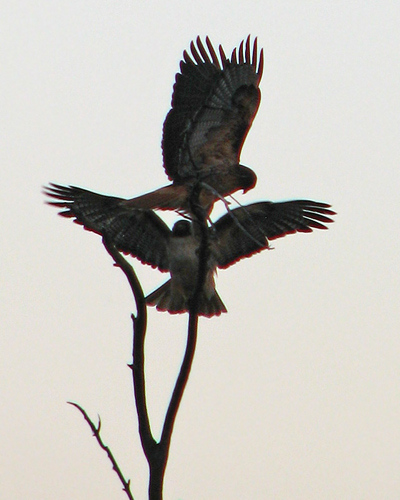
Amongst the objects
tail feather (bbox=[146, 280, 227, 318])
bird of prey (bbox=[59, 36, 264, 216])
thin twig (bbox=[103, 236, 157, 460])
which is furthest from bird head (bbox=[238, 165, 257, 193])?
thin twig (bbox=[103, 236, 157, 460])

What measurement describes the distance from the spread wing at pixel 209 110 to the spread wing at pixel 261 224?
0.63 metres

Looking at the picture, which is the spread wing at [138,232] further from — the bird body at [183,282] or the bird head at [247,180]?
the bird head at [247,180]

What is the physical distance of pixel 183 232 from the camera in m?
6.21

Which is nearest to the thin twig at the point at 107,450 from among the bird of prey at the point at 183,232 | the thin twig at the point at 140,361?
the thin twig at the point at 140,361

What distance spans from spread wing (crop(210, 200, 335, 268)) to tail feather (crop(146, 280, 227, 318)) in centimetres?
35

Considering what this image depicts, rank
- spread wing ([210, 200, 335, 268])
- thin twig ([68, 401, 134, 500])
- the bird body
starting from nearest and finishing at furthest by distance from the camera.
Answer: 1. thin twig ([68, 401, 134, 500])
2. the bird body
3. spread wing ([210, 200, 335, 268])

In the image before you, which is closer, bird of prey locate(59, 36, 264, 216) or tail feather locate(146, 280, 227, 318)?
tail feather locate(146, 280, 227, 318)

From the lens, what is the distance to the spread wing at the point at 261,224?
620 cm

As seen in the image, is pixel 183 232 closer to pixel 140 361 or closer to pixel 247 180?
pixel 247 180

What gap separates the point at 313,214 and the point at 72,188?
1841 millimetres

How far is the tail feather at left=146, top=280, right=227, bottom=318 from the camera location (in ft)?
19.9

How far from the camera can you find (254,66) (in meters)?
6.69

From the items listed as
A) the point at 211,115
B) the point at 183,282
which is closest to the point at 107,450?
the point at 183,282

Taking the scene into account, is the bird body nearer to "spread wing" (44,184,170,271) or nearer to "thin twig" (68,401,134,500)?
"spread wing" (44,184,170,271)
